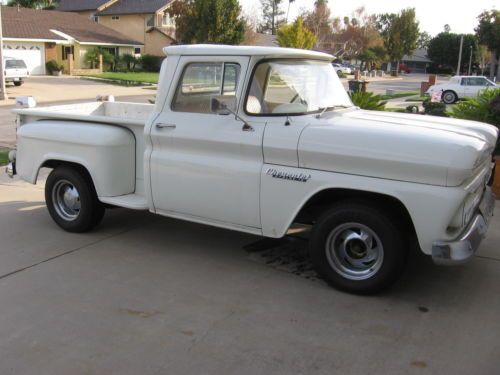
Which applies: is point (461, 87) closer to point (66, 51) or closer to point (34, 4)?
point (66, 51)

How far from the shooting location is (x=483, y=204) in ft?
15.4

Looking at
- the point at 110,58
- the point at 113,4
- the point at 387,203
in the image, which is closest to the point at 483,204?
the point at 387,203

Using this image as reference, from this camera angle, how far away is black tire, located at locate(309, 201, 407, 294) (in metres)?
4.12

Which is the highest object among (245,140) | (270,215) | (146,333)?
(245,140)

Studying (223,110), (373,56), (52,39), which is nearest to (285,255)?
(223,110)

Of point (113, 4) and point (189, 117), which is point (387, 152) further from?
point (113, 4)

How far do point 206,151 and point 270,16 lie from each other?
110 m

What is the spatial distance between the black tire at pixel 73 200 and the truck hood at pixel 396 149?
2485 millimetres

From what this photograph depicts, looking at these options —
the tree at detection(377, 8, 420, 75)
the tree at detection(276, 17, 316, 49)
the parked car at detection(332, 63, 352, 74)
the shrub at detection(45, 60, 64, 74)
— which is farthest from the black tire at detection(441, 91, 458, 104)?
the tree at detection(377, 8, 420, 75)

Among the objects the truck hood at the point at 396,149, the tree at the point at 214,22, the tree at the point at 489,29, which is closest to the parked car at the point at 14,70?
the tree at the point at 214,22

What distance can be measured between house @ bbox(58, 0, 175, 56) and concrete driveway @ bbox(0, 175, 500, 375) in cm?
4962

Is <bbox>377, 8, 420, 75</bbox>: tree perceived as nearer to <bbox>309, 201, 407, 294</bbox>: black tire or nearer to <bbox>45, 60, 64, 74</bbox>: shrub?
<bbox>45, 60, 64, 74</bbox>: shrub

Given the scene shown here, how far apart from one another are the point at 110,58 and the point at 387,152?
4585cm

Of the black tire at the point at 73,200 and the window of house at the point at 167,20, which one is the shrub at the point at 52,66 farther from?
the black tire at the point at 73,200
